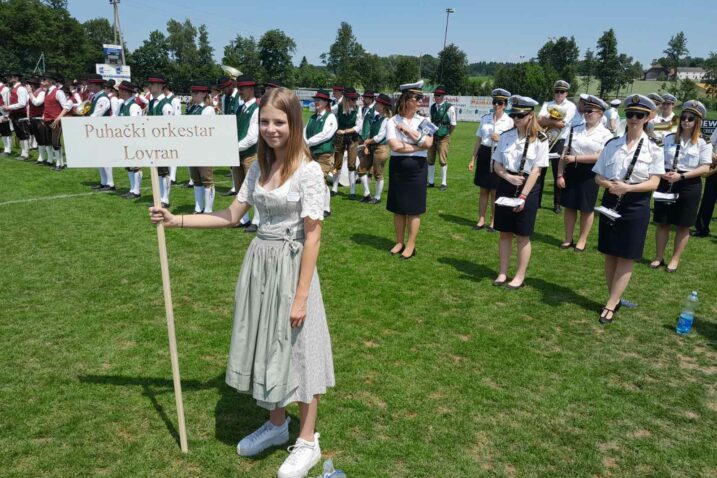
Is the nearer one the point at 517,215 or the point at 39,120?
the point at 517,215

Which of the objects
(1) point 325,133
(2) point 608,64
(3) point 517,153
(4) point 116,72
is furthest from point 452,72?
(3) point 517,153

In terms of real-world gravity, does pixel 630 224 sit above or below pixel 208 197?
above

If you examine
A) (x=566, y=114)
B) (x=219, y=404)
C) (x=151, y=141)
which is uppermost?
(x=566, y=114)

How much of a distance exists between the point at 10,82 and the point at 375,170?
11.9m

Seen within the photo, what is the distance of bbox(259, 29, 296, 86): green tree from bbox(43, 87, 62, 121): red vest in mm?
91574

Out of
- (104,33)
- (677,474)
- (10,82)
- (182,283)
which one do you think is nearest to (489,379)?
(677,474)

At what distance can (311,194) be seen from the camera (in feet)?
9.18

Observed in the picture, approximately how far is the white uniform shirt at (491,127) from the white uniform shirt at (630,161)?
344 cm

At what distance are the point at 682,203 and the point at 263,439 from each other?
6699mm

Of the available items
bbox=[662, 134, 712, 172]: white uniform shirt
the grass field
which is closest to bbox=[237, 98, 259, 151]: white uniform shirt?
the grass field

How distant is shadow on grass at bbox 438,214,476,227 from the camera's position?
9.51 meters

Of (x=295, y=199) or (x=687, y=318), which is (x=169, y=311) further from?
(x=687, y=318)

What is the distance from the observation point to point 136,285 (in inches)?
240

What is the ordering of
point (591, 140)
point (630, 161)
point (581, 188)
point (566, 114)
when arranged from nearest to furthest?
point (630, 161), point (591, 140), point (581, 188), point (566, 114)
